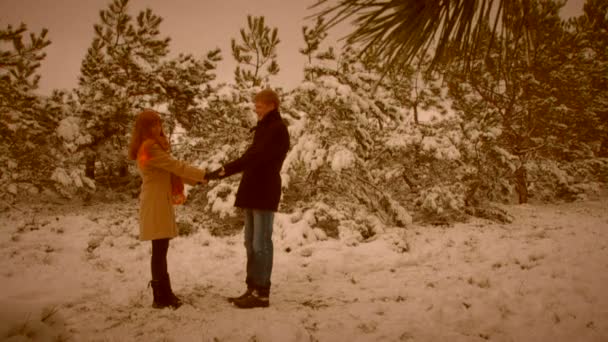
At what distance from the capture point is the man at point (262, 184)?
152 inches

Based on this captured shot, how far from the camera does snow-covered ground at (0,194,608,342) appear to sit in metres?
3.25

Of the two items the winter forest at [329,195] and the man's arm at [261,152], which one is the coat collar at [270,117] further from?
the winter forest at [329,195]

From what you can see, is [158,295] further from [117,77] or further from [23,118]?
[117,77]

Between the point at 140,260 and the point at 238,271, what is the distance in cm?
171

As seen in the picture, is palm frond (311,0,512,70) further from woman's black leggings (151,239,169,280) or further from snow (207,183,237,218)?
snow (207,183,237,218)

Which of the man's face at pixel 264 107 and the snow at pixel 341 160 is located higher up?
the man's face at pixel 264 107

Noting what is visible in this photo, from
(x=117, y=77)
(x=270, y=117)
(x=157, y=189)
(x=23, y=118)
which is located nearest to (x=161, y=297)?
(x=157, y=189)

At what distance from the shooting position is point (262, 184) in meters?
3.87

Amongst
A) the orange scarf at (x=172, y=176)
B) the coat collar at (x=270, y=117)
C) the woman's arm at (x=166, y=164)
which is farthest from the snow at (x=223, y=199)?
the coat collar at (x=270, y=117)

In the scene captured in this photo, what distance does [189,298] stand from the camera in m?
4.19

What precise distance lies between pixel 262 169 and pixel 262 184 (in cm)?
16

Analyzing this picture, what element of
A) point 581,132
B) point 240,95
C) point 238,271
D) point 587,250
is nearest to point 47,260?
point 238,271

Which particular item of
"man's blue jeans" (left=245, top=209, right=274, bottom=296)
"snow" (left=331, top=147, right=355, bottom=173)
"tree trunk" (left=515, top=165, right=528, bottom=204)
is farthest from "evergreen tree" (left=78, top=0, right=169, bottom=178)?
"tree trunk" (left=515, top=165, right=528, bottom=204)

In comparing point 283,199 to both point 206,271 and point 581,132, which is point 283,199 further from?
point 581,132
